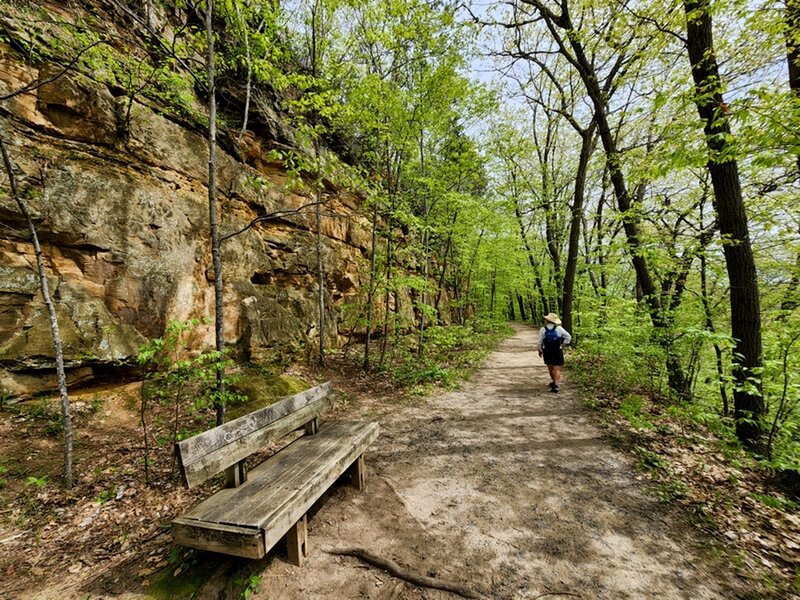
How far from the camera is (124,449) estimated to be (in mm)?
4637

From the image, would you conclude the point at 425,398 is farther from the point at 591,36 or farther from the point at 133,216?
the point at 591,36

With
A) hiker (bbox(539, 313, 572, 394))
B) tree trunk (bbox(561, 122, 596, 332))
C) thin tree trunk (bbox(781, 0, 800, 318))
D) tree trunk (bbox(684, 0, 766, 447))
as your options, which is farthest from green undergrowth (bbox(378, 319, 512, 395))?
thin tree trunk (bbox(781, 0, 800, 318))

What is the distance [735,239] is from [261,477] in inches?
290

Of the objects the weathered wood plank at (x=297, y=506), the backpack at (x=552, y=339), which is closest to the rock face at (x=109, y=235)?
the weathered wood plank at (x=297, y=506)

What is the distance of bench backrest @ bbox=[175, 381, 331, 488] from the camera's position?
2527 mm

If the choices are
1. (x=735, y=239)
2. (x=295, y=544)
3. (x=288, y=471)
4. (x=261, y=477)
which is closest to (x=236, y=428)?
(x=261, y=477)

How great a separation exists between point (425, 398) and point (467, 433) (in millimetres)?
2083

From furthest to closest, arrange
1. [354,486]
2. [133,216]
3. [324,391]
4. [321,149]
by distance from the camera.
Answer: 1. [321,149]
2. [133,216]
3. [324,391]
4. [354,486]

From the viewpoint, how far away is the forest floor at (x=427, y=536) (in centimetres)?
263

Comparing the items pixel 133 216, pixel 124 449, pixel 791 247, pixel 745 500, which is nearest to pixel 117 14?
pixel 133 216

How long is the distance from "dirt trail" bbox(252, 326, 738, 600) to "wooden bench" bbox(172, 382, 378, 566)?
0.46 meters

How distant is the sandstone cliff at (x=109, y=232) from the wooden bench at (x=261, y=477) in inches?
118

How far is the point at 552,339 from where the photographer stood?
770cm

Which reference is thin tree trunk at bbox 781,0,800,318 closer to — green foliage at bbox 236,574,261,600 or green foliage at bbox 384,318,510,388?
green foliage at bbox 236,574,261,600
